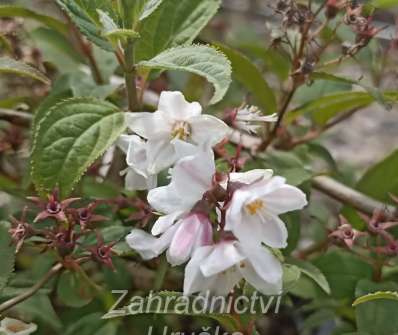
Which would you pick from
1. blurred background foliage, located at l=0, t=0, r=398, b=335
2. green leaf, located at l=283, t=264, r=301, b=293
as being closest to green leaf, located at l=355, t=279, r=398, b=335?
blurred background foliage, located at l=0, t=0, r=398, b=335

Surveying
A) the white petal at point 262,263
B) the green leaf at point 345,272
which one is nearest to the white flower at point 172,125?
the white petal at point 262,263

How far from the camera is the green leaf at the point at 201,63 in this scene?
3.06 feet

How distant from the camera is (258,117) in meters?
1.08

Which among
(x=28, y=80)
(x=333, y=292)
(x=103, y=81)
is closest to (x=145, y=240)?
(x=333, y=292)

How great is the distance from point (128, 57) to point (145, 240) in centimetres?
27

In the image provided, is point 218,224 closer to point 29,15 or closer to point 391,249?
point 391,249

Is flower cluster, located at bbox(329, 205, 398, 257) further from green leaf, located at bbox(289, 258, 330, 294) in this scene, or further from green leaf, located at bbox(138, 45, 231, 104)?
green leaf, located at bbox(138, 45, 231, 104)

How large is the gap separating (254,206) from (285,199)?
0.04 metres

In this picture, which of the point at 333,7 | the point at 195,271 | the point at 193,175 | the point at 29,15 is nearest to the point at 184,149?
the point at 193,175

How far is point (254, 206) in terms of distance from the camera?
877 mm

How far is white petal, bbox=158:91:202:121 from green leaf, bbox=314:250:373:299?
434 millimetres

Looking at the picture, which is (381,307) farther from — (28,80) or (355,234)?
(28,80)

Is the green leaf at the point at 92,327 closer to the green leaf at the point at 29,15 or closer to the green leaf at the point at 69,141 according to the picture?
the green leaf at the point at 69,141

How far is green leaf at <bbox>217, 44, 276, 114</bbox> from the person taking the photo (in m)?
1.36
